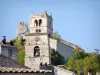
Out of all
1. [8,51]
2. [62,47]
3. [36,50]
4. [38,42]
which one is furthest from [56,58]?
[8,51]

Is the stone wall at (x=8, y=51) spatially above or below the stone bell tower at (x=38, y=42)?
Result: below

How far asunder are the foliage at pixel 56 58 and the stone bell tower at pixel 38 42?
3.04 ft

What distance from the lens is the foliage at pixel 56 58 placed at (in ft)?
196

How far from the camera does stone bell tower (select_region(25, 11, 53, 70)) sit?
59.2m

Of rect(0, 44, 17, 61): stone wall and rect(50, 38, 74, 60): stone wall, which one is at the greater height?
rect(50, 38, 74, 60): stone wall

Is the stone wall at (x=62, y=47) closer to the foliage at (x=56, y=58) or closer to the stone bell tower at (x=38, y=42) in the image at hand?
the stone bell tower at (x=38, y=42)

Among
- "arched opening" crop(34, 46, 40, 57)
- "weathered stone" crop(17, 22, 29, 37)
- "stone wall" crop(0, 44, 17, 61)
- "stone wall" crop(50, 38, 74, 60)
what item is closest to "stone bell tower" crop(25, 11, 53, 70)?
"arched opening" crop(34, 46, 40, 57)

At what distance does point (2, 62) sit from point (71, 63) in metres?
38.4

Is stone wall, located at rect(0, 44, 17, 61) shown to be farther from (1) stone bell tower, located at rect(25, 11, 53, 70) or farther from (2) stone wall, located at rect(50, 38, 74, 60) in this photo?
(2) stone wall, located at rect(50, 38, 74, 60)

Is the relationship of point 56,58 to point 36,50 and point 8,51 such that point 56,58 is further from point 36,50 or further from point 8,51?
point 8,51

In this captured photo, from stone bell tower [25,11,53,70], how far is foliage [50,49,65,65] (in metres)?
0.93

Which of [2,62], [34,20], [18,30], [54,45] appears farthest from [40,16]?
[2,62]

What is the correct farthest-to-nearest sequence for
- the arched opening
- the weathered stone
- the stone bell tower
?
1. the weathered stone
2. the arched opening
3. the stone bell tower

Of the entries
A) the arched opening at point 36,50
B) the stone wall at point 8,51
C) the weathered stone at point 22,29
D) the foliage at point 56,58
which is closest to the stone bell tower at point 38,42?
the arched opening at point 36,50
